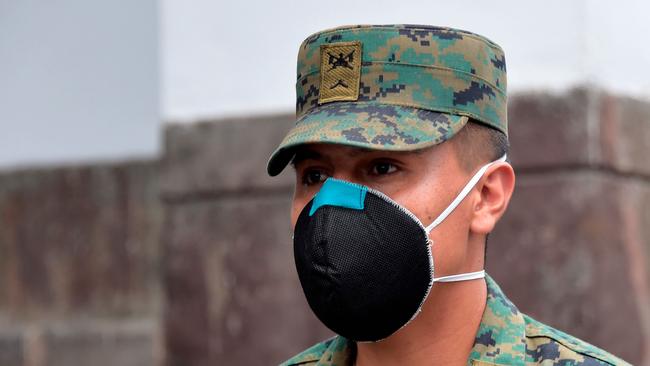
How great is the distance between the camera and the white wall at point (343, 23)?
447 centimetres

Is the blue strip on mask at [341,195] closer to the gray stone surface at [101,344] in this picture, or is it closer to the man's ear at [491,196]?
the man's ear at [491,196]

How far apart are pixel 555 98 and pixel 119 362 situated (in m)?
2.39

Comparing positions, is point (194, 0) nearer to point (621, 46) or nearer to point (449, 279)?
point (621, 46)

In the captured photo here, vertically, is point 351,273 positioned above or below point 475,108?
below

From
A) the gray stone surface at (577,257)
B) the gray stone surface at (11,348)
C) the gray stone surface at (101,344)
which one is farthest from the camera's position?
the gray stone surface at (11,348)

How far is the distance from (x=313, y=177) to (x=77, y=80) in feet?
11.5

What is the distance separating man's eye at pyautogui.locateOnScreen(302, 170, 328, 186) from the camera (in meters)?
2.65

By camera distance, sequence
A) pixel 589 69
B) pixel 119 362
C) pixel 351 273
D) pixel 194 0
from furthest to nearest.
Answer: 1. pixel 119 362
2. pixel 194 0
3. pixel 589 69
4. pixel 351 273

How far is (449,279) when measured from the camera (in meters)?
2.60

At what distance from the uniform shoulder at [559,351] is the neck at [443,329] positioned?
12 centimetres

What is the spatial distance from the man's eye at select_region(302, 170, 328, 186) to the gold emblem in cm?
15

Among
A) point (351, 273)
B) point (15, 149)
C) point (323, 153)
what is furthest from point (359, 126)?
point (15, 149)

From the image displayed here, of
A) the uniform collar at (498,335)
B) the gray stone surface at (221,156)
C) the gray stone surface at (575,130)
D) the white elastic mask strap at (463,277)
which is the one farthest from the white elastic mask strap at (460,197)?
the gray stone surface at (221,156)

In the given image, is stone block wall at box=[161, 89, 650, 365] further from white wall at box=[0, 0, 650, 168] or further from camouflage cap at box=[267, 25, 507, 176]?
camouflage cap at box=[267, 25, 507, 176]
